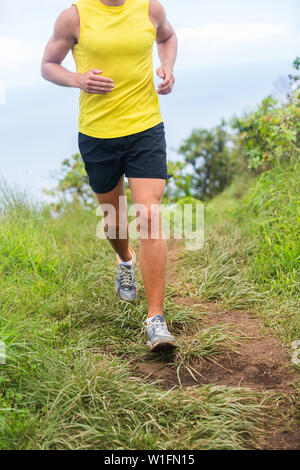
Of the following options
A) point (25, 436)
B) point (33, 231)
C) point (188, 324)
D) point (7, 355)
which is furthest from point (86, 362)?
point (33, 231)

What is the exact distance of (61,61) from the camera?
324 centimetres

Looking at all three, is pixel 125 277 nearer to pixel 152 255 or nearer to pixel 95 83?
pixel 152 255

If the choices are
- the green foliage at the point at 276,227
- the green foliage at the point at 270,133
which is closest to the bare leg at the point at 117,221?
→ the green foliage at the point at 276,227

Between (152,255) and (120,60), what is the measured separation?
113cm

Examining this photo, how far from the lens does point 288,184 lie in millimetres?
4707

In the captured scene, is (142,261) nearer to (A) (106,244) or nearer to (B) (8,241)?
(B) (8,241)

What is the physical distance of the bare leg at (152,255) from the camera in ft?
9.93

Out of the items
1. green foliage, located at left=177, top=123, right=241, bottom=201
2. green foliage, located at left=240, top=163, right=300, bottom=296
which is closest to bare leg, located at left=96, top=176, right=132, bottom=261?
green foliage, located at left=240, top=163, right=300, bottom=296

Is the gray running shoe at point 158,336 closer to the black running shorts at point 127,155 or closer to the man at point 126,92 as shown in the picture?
the man at point 126,92

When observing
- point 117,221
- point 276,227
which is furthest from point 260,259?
point 117,221

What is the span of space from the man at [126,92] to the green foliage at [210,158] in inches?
223

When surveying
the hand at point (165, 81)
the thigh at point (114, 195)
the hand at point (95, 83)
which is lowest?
the thigh at point (114, 195)

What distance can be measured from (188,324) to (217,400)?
99cm

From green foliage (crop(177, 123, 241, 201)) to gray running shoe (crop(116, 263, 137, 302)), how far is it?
5.14 metres
